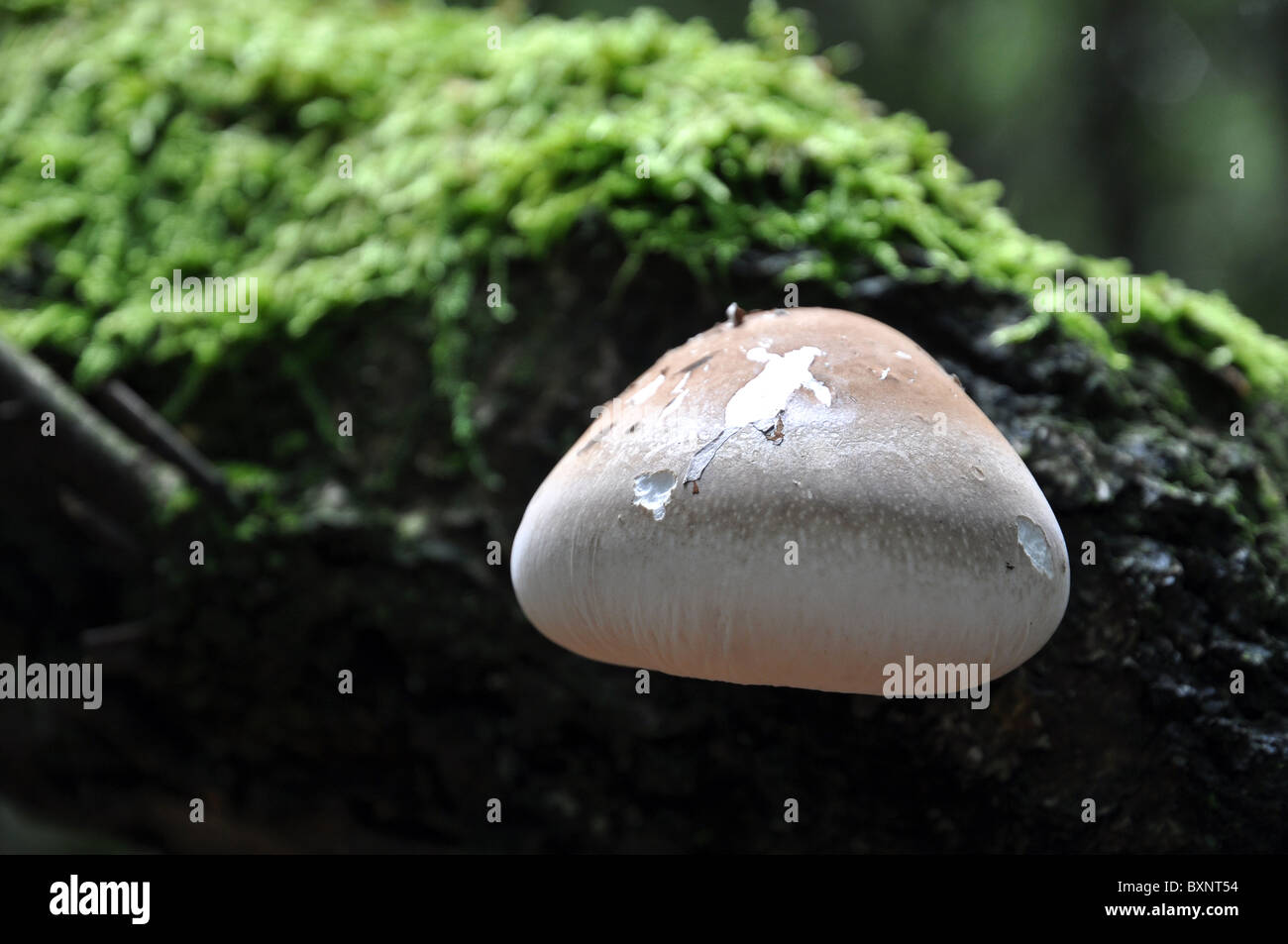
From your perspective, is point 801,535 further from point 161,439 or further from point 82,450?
point 82,450

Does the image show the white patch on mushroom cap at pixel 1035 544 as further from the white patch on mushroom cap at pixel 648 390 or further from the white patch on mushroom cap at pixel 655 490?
the white patch on mushroom cap at pixel 648 390

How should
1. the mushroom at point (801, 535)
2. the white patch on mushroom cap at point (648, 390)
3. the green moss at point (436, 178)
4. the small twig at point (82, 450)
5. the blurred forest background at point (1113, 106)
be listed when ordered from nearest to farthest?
the mushroom at point (801, 535), the white patch on mushroom cap at point (648, 390), the green moss at point (436, 178), the small twig at point (82, 450), the blurred forest background at point (1113, 106)

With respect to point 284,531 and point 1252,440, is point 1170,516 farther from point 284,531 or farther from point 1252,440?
point 284,531

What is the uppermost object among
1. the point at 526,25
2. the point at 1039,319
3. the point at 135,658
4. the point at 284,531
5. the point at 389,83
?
the point at 526,25

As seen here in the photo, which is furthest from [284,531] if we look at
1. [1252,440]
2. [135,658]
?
[1252,440]

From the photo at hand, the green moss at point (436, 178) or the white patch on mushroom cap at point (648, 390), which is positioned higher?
the green moss at point (436, 178)

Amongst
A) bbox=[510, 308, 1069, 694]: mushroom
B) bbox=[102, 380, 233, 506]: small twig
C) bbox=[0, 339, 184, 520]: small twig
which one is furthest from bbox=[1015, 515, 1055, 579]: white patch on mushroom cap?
bbox=[0, 339, 184, 520]: small twig

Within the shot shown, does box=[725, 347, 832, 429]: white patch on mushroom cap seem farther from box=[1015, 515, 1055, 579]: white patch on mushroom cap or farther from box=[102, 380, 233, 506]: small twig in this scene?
box=[102, 380, 233, 506]: small twig

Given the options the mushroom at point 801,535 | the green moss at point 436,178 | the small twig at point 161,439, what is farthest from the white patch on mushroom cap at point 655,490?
the small twig at point 161,439
